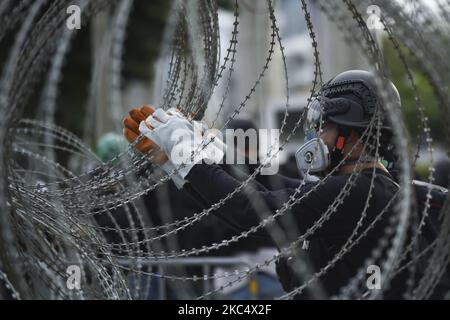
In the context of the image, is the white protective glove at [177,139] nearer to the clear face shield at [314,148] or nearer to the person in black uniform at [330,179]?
the person in black uniform at [330,179]

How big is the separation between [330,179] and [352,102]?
1.17 feet

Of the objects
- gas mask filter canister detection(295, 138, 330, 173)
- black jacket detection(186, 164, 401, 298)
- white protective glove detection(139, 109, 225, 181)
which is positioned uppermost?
white protective glove detection(139, 109, 225, 181)

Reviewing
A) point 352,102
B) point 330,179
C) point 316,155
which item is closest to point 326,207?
point 330,179

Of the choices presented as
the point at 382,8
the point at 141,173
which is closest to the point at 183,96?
the point at 141,173

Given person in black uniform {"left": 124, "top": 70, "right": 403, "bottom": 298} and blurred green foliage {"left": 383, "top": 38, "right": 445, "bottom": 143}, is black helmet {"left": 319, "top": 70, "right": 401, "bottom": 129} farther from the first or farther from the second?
blurred green foliage {"left": 383, "top": 38, "right": 445, "bottom": 143}

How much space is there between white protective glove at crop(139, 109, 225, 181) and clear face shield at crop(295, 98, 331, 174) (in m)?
0.37

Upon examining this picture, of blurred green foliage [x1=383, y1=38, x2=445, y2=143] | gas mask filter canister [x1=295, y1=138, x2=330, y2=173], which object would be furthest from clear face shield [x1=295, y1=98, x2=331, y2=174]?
blurred green foliage [x1=383, y1=38, x2=445, y2=143]

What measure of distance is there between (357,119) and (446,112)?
0.67 metres

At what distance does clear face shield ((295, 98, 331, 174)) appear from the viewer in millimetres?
3566

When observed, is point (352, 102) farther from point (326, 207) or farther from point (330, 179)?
point (326, 207)

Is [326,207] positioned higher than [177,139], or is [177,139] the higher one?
[177,139]

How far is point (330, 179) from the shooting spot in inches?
136

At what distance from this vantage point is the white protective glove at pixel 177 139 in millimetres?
3424

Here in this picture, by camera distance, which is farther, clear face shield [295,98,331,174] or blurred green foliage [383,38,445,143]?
clear face shield [295,98,331,174]
